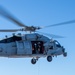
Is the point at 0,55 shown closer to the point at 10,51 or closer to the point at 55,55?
the point at 10,51

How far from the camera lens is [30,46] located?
124m

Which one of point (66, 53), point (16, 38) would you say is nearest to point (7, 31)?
point (16, 38)

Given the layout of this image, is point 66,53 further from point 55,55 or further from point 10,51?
point 10,51

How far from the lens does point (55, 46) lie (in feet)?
413

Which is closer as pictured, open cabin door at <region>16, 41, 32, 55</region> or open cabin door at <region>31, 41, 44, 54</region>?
open cabin door at <region>16, 41, 32, 55</region>

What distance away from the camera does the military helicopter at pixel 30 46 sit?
12250 centimetres

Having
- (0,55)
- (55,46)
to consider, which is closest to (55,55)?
(55,46)

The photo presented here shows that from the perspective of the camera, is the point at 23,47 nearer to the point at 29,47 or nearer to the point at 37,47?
the point at 29,47

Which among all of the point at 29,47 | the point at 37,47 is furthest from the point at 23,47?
the point at 37,47

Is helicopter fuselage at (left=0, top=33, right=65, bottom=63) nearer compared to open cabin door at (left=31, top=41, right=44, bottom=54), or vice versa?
helicopter fuselage at (left=0, top=33, right=65, bottom=63)

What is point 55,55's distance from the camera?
12512 centimetres

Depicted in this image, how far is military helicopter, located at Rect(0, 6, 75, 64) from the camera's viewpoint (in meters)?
122

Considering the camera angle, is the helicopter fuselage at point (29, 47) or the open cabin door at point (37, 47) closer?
the helicopter fuselage at point (29, 47)

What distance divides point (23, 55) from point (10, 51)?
7.53ft
